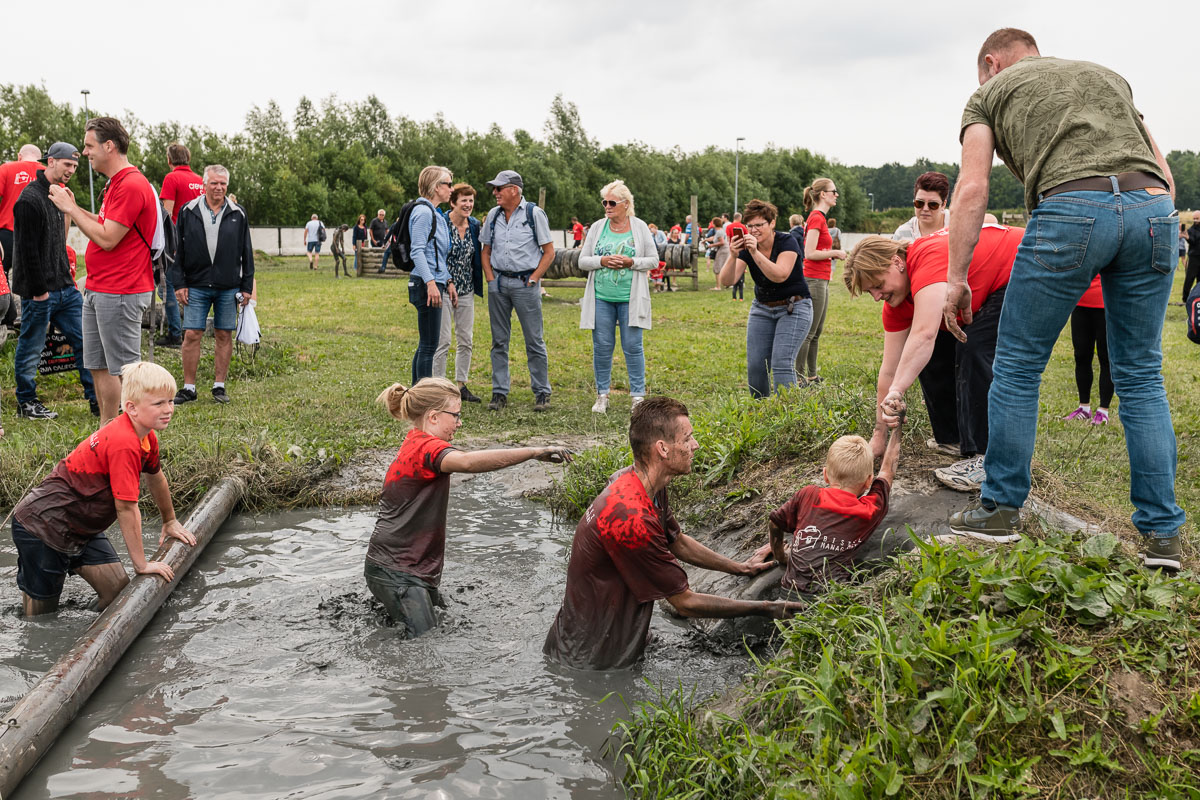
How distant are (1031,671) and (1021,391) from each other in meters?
1.21

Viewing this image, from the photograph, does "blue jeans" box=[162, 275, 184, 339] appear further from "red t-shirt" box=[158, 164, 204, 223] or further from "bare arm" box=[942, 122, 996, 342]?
"bare arm" box=[942, 122, 996, 342]

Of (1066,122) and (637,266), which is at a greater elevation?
(1066,122)

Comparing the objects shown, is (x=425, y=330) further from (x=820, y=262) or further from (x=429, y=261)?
(x=820, y=262)

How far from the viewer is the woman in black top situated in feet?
26.6

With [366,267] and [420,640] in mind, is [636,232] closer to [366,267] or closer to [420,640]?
[420,640]

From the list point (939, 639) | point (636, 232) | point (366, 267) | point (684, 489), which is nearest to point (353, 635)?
point (684, 489)

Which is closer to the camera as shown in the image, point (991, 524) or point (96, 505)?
point (991, 524)

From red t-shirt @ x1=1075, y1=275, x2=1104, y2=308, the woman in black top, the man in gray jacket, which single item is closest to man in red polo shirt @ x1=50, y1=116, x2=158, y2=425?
the man in gray jacket

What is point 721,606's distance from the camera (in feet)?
14.4

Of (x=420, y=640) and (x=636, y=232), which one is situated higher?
(x=636, y=232)

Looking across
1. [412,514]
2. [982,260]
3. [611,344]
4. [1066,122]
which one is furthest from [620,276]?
[1066,122]

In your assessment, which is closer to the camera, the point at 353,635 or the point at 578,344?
the point at 353,635

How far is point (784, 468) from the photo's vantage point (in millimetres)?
6434

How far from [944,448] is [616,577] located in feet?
7.83
